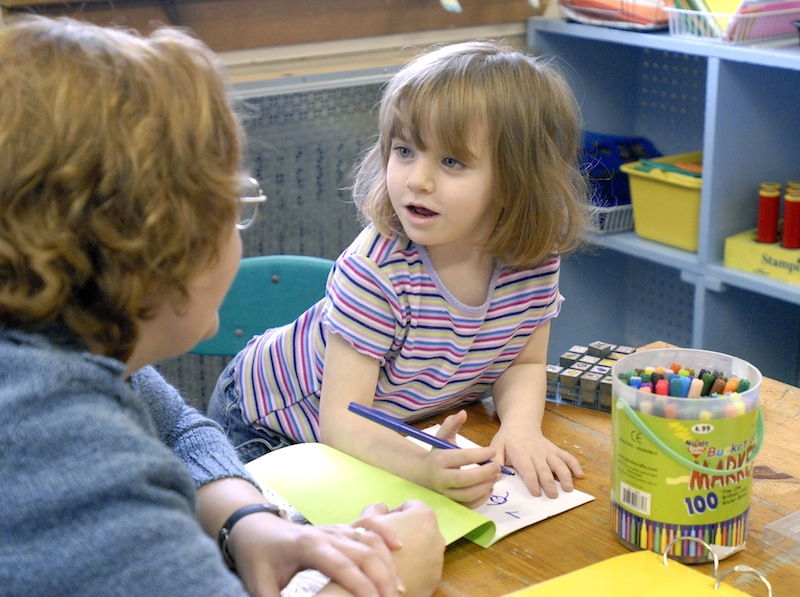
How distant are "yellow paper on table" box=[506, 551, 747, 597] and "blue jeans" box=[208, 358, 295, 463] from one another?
63 centimetres

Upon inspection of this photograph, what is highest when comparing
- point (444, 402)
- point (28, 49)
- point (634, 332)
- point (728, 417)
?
point (28, 49)

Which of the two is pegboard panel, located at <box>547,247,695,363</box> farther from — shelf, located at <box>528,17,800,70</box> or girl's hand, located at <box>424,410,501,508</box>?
girl's hand, located at <box>424,410,501,508</box>

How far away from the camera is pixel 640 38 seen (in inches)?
91.2

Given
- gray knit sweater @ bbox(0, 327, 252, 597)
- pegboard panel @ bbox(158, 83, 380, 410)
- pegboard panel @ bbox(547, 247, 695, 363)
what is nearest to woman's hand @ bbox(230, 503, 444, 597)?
gray knit sweater @ bbox(0, 327, 252, 597)

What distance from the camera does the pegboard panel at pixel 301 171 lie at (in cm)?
227

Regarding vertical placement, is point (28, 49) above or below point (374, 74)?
above

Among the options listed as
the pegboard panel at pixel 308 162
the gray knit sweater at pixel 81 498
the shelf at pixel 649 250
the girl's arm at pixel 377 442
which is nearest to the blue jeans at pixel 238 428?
the girl's arm at pixel 377 442

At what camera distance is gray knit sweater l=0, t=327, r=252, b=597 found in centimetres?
58

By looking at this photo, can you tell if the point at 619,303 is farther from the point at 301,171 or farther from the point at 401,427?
the point at 401,427

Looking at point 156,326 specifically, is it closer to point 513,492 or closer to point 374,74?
point 513,492

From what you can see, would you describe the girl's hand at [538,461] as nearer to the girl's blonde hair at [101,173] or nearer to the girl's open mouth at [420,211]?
the girl's open mouth at [420,211]

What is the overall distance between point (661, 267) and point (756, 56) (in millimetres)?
906

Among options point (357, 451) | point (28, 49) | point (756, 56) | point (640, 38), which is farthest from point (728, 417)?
point (640, 38)

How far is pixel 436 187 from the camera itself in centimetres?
120
